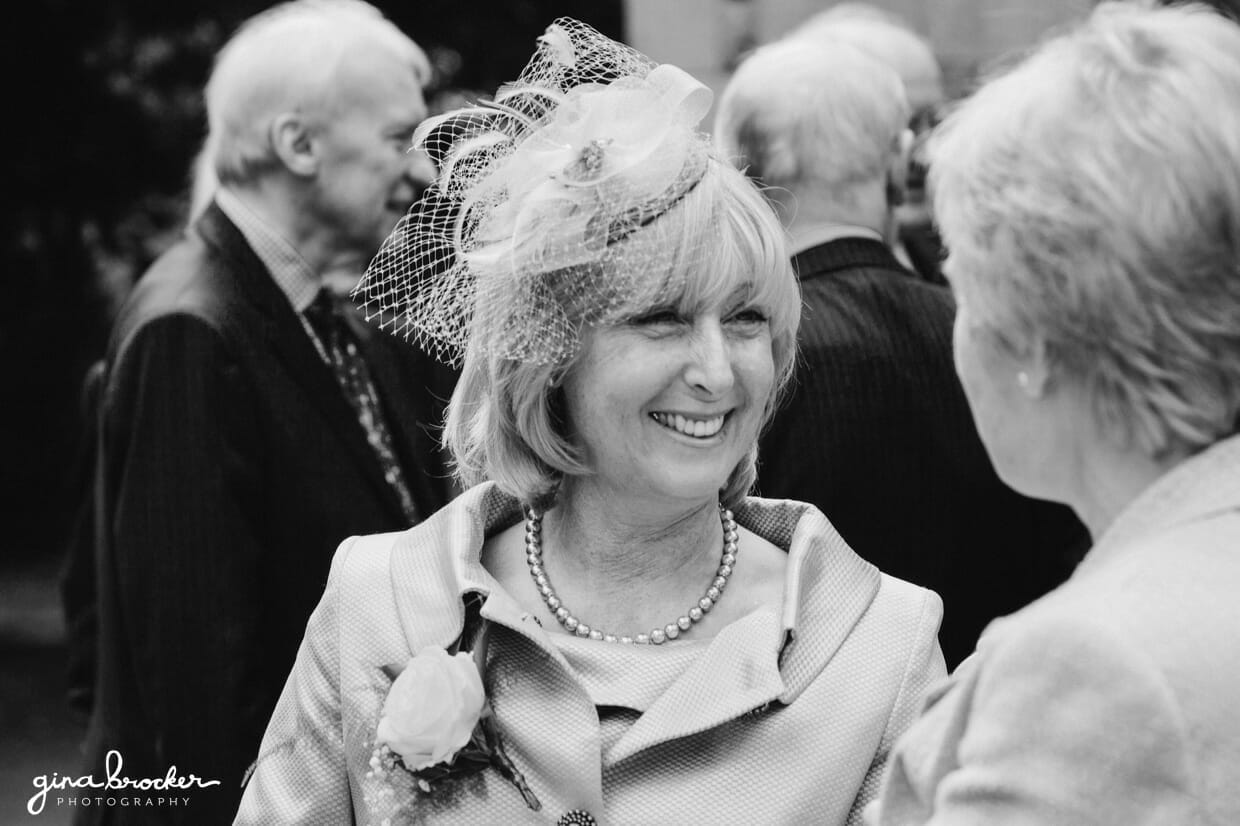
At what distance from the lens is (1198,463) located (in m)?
1.47

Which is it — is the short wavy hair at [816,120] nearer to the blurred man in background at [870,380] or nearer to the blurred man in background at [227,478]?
the blurred man in background at [870,380]

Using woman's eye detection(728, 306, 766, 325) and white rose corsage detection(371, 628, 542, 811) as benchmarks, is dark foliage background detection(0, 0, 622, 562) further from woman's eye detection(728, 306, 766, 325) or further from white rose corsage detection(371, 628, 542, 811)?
white rose corsage detection(371, 628, 542, 811)

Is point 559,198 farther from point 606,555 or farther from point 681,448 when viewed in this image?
point 606,555

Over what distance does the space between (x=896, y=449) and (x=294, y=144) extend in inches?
68.3

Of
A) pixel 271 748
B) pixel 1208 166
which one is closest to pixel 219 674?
pixel 271 748

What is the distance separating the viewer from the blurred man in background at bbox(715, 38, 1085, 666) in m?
3.33

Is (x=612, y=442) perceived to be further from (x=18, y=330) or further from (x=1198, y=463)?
(x=18, y=330)

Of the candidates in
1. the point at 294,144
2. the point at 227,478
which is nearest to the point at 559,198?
the point at 227,478

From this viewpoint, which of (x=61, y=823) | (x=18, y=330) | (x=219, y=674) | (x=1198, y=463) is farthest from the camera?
(x=18, y=330)

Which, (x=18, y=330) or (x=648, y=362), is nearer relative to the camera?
(x=648, y=362)

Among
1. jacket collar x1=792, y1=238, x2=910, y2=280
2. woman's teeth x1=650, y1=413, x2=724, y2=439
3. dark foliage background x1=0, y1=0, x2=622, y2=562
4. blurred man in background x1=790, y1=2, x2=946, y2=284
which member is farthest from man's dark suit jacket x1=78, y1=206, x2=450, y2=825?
dark foliage background x1=0, y1=0, x2=622, y2=562

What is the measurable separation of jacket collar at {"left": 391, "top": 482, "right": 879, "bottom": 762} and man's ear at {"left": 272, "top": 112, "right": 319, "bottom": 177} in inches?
66.5

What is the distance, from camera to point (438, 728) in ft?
7.05

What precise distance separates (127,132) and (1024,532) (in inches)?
244
